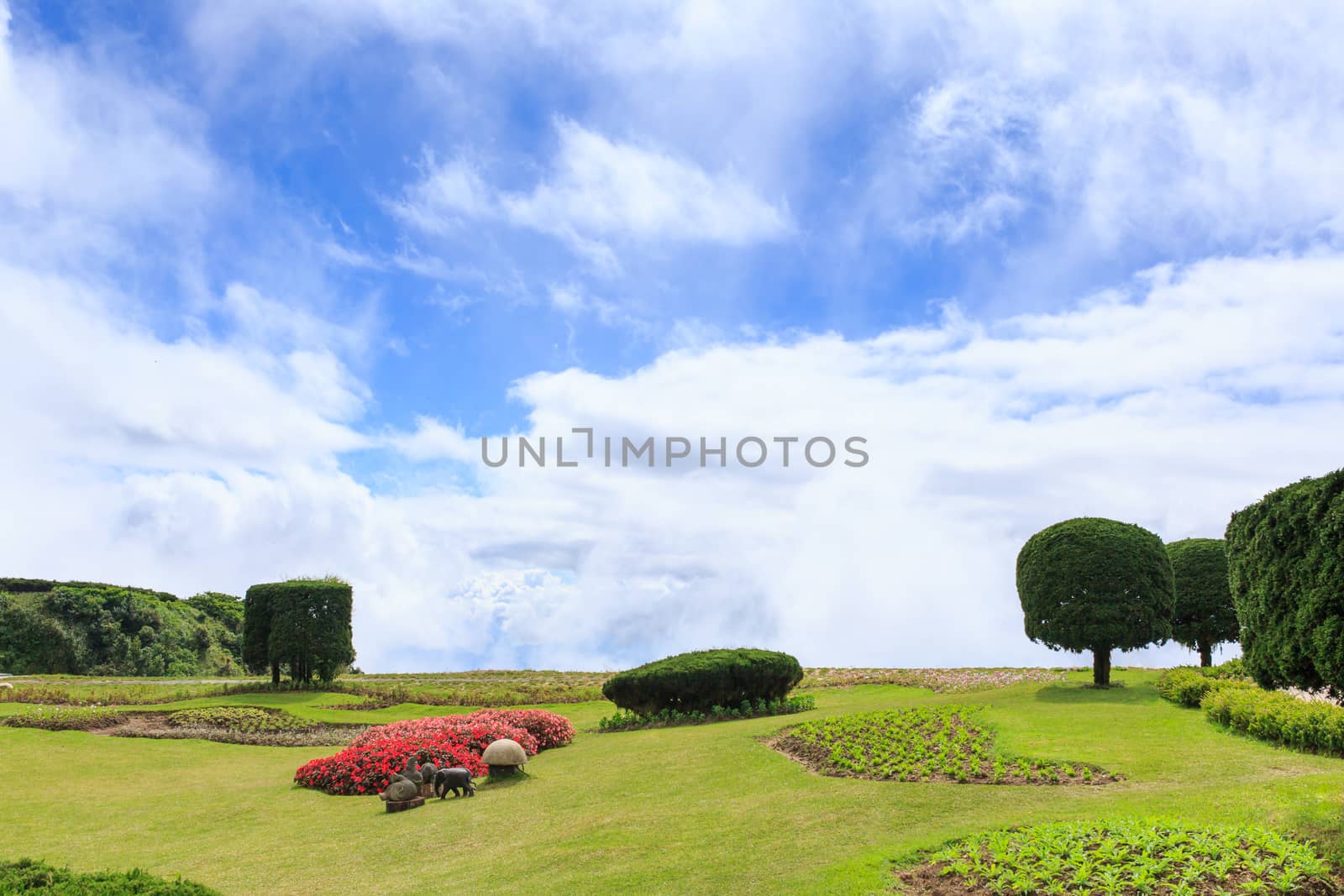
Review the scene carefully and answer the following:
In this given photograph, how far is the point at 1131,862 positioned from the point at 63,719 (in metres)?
28.6

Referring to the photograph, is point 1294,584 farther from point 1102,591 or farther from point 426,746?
point 1102,591

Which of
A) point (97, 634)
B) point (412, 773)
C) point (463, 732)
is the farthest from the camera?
point (97, 634)

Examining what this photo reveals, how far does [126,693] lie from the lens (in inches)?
1280

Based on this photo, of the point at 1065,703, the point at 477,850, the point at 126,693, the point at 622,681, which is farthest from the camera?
the point at 126,693

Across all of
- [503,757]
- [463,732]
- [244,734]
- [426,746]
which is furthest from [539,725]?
[244,734]

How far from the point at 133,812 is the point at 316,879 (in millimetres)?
6951

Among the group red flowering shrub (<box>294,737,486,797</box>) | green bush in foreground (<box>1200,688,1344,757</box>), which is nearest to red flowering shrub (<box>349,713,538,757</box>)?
red flowering shrub (<box>294,737,486,797</box>)

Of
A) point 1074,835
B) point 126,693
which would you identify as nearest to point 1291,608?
point 1074,835

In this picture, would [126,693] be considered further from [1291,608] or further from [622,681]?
[1291,608]

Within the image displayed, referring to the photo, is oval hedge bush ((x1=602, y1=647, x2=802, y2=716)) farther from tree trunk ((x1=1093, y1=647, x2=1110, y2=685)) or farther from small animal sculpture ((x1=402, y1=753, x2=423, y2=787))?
tree trunk ((x1=1093, y1=647, x2=1110, y2=685))

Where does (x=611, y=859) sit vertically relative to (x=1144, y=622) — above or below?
below

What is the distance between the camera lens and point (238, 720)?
26.0 meters

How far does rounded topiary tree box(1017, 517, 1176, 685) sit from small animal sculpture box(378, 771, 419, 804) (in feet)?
62.4

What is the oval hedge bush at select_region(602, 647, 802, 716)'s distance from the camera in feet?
76.1
